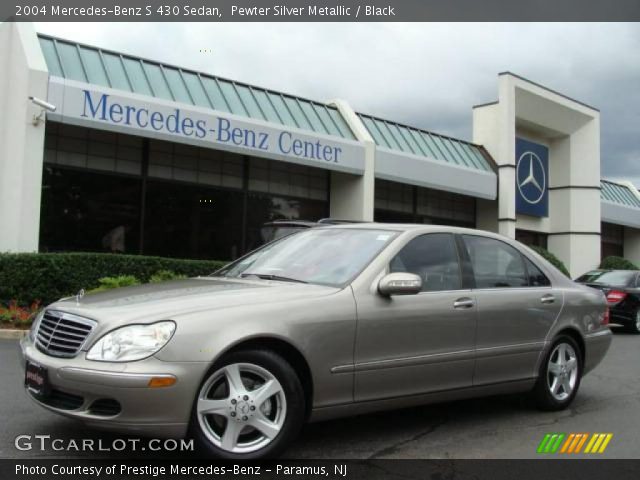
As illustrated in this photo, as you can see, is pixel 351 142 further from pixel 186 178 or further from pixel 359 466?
pixel 359 466

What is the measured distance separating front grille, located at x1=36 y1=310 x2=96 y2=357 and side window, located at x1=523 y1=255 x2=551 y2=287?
372 cm

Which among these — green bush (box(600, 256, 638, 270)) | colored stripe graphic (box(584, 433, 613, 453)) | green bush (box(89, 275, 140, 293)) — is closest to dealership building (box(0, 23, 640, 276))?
green bush (box(89, 275, 140, 293))

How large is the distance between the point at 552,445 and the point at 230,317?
2556 mm

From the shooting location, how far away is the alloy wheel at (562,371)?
227 inches

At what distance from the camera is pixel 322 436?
15.4 ft

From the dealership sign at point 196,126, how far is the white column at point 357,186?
0.37 m

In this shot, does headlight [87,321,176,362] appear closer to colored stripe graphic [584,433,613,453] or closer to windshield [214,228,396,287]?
windshield [214,228,396,287]

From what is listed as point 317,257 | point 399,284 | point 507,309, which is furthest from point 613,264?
point 399,284

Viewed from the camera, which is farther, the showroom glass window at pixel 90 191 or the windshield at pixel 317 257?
the showroom glass window at pixel 90 191

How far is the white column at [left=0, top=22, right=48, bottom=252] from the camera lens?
45.5 ft

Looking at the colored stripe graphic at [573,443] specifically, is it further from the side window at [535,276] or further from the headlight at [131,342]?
the headlight at [131,342]

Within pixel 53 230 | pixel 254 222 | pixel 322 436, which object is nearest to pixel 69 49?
pixel 53 230

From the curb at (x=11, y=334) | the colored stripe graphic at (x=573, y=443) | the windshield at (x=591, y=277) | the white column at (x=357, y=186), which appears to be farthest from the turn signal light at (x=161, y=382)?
the white column at (x=357, y=186)

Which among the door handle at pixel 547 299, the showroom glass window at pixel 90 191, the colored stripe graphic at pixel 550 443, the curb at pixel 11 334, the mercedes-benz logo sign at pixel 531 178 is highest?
the mercedes-benz logo sign at pixel 531 178
